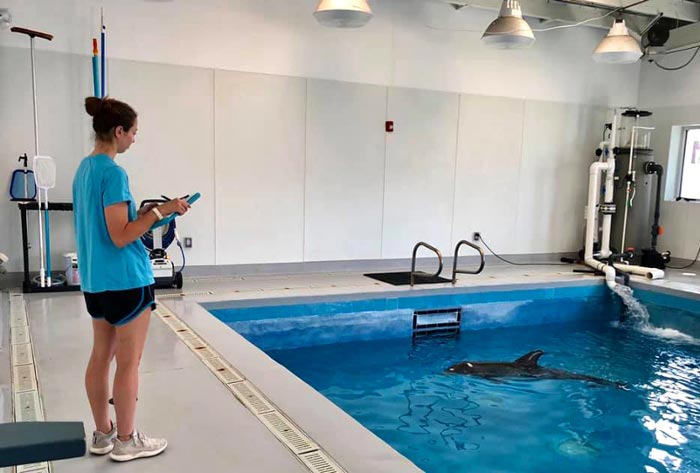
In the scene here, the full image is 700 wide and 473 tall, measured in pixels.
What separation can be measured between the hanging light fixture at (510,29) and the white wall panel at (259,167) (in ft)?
7.19

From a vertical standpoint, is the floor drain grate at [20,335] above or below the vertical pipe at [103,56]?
below

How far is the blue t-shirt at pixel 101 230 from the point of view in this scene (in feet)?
6.41

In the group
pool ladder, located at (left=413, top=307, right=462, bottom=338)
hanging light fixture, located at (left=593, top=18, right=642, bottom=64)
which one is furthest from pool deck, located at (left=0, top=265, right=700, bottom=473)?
hanging light fixture, located at (left=593, top=18, right=642, bottom=64)

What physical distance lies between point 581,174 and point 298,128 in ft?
14.5

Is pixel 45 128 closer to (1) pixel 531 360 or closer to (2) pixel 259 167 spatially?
(2) pixel 259 167

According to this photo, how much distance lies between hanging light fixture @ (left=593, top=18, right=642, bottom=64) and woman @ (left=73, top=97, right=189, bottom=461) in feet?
16.7

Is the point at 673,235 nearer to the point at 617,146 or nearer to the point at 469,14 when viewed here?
the point at 617,146

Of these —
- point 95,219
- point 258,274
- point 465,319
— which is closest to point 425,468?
point 95,219

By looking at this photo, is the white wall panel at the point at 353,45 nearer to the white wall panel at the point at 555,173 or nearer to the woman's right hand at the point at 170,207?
the white wall panel at the point at 555,173

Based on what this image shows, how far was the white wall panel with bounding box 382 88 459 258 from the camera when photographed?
22.9ft

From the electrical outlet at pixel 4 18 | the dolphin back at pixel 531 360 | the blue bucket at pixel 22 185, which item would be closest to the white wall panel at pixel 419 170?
the dolphin back at pixel 531 360

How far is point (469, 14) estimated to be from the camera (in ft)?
23.6

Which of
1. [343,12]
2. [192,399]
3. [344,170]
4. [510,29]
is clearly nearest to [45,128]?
[343,12]

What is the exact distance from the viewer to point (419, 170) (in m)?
7.15
